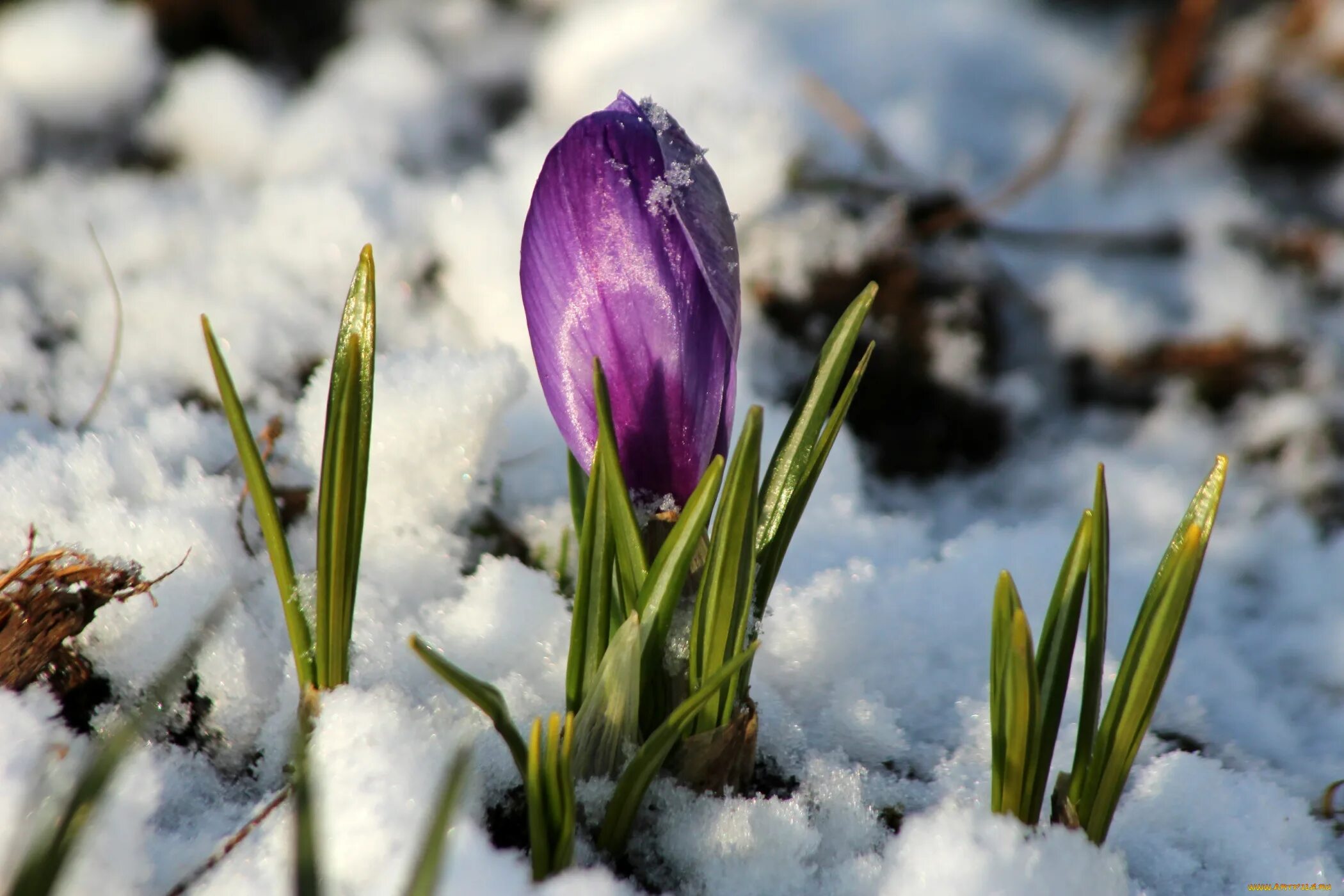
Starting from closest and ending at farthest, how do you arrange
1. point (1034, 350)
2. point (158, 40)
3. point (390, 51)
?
point (1034, 350) → point (158, 40) → point (390, 51)

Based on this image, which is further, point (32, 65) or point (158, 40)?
point (158, 40)

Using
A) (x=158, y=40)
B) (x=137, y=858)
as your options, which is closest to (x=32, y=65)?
(x=158, y=40)

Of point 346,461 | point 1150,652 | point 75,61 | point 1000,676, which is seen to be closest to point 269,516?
point 346,461

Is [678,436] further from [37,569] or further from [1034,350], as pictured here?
[1034,350]

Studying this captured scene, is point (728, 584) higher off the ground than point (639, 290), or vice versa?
point (639, 290)

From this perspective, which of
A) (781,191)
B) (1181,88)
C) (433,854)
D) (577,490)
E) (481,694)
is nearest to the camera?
(433,854)

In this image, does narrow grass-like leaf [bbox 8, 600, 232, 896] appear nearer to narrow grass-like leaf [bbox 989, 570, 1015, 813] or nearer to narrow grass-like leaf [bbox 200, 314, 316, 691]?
narrow grass-like leaf [bbox 200, 314, 316, 691]

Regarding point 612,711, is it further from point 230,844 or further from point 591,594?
point 230,844
